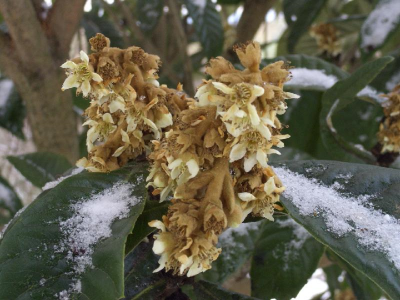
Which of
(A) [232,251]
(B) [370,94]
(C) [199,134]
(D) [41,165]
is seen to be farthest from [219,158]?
(D) [41,165]

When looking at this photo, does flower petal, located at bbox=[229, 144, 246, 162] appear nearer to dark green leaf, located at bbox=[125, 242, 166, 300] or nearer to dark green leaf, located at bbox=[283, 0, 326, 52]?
dark green leaf, located at bbox=[125, 242, 166, 300]

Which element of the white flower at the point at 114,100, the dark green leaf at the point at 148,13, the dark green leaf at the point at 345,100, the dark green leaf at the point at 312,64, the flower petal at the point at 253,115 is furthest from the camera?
the dark green leaf at the point at 148,13

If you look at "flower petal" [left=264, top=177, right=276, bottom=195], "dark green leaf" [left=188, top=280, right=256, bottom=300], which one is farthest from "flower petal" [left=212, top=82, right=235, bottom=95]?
"dark green leaf" [left=188, top=280, right=256, bottom=300]

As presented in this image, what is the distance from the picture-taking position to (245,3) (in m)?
1.42

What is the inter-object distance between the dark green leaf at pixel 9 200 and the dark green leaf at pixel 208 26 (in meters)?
0.69

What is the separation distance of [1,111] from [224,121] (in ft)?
3.73

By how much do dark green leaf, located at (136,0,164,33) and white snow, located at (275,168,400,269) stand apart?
1.14m

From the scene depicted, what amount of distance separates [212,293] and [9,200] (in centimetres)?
79

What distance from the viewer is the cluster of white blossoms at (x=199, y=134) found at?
0.41 meters

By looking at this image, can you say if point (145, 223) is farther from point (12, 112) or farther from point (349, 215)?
point (12, 112)

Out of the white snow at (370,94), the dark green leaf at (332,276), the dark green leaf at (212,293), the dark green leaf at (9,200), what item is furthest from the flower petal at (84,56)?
the dark green leaf at (332,276)

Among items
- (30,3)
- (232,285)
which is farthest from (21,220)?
(232,285)

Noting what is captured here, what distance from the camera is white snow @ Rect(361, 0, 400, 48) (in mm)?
1072

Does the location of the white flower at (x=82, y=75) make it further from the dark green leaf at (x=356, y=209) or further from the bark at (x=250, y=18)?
the bark at (x=250, y=18)
